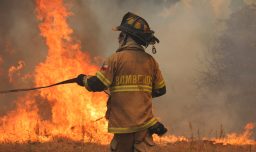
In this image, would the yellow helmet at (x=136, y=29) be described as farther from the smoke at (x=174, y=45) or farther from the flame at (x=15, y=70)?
the flame at (x=15, y=70)

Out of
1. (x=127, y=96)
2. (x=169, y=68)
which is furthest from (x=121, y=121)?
(x=169, y=68)

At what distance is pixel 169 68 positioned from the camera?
21.5m

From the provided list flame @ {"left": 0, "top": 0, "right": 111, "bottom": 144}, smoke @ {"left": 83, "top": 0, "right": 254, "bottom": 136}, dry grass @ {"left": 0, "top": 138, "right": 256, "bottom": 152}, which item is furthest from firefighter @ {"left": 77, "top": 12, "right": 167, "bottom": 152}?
smoke @ {"left": 83, "top": 0, "right": 254, "bottom": 136}

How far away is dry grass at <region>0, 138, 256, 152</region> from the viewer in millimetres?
9469

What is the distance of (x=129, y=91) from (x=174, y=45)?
59.6ft

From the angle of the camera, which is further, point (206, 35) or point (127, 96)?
point (206, 35)

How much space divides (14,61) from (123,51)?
50.3 ft

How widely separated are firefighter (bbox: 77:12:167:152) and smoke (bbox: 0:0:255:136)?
13.4 m

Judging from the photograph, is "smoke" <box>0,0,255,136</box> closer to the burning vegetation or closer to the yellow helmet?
the burning vegetation

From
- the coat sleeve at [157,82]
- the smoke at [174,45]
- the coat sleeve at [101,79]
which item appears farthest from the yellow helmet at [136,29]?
the smoke at [174,45]

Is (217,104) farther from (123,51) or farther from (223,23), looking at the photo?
(123,51)

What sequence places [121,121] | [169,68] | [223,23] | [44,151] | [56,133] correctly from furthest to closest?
[223,23]
[169,68]
[56,133]
[44,151]
[121,121]

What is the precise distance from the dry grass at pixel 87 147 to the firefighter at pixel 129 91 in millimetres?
4708

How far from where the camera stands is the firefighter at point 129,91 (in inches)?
180
